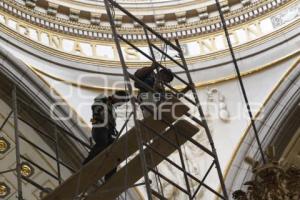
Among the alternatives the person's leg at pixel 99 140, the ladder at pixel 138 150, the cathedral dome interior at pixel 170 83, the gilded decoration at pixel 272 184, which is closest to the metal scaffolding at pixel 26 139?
the cathedral dome interior at pixel 170 83

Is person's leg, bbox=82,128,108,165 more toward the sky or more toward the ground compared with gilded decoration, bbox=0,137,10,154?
more toward the ground

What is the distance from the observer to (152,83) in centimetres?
812

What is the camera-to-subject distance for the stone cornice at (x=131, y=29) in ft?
42.1

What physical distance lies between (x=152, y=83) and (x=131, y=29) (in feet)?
17.9

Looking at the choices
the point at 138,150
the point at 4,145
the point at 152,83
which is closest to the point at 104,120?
the point at 152,83

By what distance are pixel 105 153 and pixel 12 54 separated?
4.58 meters

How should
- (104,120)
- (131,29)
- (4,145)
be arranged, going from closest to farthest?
1. (104,120)
2. (4,145)
3. (131,29)

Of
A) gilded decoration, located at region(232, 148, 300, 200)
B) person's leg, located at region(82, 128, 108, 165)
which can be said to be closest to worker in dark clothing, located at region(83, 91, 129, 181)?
person's leg, located at region(82, 128, 108, 165)

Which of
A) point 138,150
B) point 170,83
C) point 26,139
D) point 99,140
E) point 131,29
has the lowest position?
point 138,150

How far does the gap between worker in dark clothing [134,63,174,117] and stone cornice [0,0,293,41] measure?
4.92m

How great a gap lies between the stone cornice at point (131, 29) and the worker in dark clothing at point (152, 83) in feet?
16.2

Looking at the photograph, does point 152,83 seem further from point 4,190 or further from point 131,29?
point 131,29

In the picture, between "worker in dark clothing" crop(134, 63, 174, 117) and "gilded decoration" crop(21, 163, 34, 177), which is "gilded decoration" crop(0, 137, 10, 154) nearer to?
"gilded decoration" crop(21, 163, 34, 177)

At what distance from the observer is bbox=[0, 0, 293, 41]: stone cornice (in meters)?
12.8
